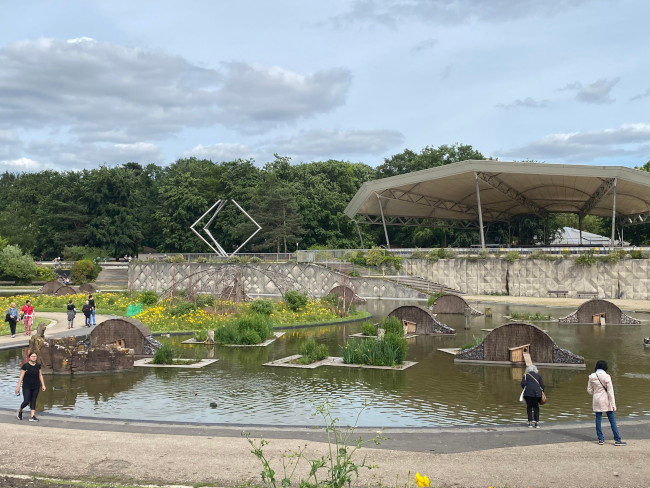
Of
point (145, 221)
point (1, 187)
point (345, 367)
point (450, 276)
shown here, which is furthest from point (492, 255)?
point (1, 187)

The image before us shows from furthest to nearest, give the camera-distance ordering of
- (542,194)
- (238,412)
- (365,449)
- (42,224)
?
(42,224) < (542,194) < (238,412) < (365,449)

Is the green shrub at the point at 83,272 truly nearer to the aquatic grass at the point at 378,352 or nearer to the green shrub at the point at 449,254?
the green shrub at the point at 449,254

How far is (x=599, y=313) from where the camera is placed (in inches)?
1297

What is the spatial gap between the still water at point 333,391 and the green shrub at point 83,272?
50.7 metres

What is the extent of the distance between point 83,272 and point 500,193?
49.6 m

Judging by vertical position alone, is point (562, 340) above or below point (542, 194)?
below

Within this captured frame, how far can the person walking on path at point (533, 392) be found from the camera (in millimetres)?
13023

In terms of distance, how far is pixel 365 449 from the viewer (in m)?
11.5

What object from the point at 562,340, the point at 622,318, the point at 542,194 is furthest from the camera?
the point at 542,194

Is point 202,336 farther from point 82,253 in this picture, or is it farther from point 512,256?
point 82,253

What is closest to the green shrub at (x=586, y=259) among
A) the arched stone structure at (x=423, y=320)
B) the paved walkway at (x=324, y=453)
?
the arched stone structure at (x=423, y=320)

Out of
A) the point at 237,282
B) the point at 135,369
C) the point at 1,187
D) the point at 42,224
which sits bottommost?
the point at 135,369

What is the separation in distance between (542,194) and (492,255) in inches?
940

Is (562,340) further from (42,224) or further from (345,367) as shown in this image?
(42,224)
